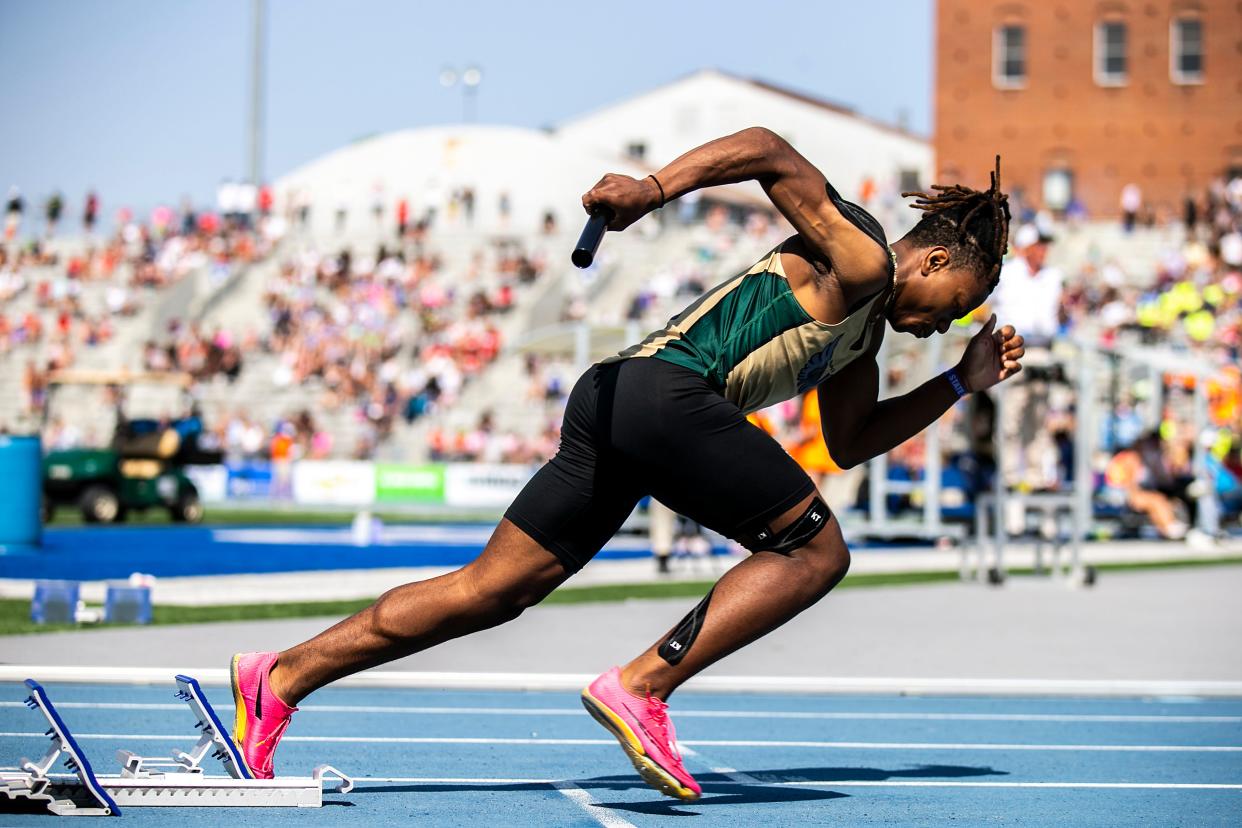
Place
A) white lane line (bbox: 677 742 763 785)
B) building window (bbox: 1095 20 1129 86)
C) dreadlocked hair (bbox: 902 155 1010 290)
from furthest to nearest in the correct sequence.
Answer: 1. building window (bbox: 1095 20 1129 86)
2. white lane line (bbox: 677 742 763 785)
3. dreadlocked hair (bbox: 902 155 1010 290)

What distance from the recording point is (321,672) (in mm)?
5172

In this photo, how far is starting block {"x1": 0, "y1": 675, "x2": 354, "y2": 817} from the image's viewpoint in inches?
191

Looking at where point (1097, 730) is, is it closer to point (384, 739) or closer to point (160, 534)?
point (384, 739)

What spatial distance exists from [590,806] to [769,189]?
1.92 metres

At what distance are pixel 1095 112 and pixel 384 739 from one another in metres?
56.1

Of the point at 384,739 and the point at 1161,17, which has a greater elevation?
the point at 1161,17

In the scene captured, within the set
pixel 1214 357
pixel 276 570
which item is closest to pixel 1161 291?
pixel 1214 357

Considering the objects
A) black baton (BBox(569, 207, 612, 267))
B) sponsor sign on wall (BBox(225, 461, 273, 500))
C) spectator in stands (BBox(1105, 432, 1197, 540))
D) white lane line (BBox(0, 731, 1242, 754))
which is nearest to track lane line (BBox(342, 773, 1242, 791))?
white lane line (BBox(0, 731, 1242, 754))

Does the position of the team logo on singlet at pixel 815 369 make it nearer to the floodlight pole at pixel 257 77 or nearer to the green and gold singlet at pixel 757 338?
the green and gold singlet at pixel 757 338

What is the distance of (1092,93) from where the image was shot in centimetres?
5956

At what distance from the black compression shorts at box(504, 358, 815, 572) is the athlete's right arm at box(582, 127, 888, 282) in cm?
51

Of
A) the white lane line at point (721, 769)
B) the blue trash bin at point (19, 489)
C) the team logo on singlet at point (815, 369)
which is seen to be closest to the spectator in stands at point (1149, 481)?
the blue trash bin at point (19, 489)

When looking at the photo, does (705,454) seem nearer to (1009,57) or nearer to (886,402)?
(886,402)

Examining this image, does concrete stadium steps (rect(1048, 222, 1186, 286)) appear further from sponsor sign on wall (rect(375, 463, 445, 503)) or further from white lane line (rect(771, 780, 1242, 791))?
white lane line (rect(771, 780, 1242, 791))
